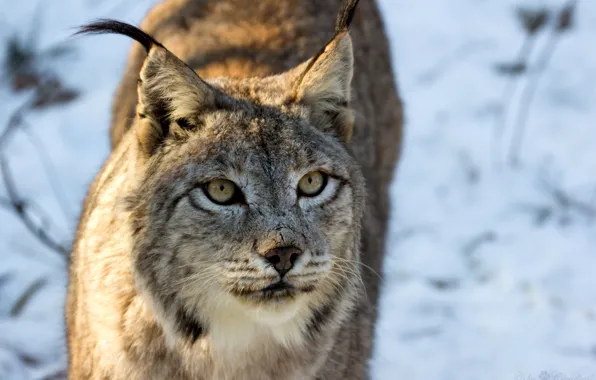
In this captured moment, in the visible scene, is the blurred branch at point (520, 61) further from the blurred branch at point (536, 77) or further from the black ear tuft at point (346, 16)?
the black ear tuft at point (346, 16)

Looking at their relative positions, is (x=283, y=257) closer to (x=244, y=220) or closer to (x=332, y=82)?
(x=244, y=220)

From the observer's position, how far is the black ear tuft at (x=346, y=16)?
351 cm

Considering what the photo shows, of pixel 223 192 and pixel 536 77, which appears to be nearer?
pixel 223 192

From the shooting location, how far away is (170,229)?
3.33 meters

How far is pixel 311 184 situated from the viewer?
3445 millimetres

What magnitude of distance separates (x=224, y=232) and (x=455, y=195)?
4007 mm

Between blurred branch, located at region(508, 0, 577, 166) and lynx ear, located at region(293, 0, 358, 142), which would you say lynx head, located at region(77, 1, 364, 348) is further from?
blurred branch, located at region(508, 0, 577, 166)

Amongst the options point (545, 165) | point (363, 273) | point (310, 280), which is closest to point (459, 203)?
point (545, 165)

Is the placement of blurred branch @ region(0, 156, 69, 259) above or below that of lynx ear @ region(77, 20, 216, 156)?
below

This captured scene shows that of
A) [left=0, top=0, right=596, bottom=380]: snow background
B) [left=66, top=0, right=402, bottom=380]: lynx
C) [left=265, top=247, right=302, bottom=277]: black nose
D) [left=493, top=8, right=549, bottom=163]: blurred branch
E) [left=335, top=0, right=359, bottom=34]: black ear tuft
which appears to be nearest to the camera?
[left=265, top=247, right=302, bottom=277]: black nose

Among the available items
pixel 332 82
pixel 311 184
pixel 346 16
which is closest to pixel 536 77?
pixel 332 82

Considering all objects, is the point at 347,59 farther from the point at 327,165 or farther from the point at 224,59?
the point at 224,59

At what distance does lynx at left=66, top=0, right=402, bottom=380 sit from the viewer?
3.24 meters

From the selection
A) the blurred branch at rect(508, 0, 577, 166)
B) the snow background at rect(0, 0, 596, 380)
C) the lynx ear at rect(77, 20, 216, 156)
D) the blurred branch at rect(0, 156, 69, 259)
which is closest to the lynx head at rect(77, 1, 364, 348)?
the lynx ear at rect(77, 20, 216, 156)
